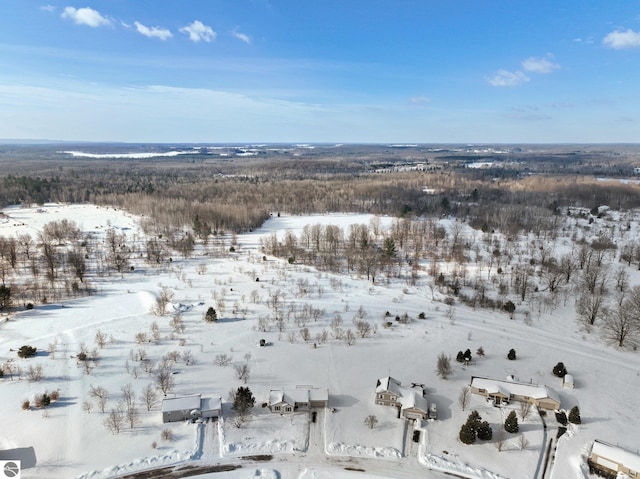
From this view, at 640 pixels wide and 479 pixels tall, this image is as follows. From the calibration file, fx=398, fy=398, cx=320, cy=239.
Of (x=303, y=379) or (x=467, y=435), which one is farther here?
(x=303, y=379)

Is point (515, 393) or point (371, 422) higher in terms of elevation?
point (515, 393)

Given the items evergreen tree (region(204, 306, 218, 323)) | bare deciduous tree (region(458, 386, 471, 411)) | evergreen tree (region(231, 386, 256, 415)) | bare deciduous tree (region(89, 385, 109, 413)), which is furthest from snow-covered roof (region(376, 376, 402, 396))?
bare deciduous tree (region(89, 385, 109, 413))

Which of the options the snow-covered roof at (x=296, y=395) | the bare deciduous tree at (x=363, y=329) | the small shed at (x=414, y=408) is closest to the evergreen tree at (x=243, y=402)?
the snow-covered roof at (x=296, y=395)

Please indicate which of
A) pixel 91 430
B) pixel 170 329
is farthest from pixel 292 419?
pixel 170 329

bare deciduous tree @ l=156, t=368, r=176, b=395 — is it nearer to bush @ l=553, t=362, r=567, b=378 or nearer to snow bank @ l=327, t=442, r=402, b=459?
snow bank @ l=327, t=442, r=402, b=459

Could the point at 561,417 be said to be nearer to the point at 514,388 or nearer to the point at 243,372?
the point at 514,388

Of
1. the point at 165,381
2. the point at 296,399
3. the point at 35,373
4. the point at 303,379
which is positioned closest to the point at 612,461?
the point at 296,399
